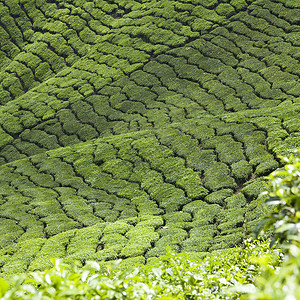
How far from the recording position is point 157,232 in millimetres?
14148

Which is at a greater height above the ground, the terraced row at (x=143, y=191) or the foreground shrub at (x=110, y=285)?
the foreground shrub at (x=110, y=285)

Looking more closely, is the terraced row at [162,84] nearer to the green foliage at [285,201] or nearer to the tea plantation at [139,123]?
the tea plantation at [139,123]

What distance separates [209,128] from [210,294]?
17.3 meters

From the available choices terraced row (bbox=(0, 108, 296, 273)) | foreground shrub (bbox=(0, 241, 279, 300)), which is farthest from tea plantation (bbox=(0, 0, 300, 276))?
foreground shrub (bbox=(0, 241, 279, 300))

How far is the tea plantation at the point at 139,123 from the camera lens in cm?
1452

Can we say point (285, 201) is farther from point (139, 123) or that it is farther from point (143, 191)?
point (139, 123)

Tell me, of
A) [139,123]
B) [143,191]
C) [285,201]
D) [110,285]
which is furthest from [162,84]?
[110,285]

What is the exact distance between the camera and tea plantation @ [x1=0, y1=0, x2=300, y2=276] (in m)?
14.5

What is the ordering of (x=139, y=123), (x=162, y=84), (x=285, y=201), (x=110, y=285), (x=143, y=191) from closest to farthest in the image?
(x=110, y=285), (x=285, y=201), (x=143, y=191), (x=139, y=123), (x=162, y=84)

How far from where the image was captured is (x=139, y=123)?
25078 millimetres

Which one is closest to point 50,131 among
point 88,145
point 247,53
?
point 88,145

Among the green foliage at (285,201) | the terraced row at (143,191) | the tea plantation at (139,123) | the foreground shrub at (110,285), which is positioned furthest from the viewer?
the tea plantation at (139,123)

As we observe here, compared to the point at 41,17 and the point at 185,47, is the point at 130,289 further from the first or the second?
the point at 41,17

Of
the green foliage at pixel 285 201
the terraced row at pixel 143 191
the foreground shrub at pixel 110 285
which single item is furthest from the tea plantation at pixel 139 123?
the green foliage at pixel 285 201
